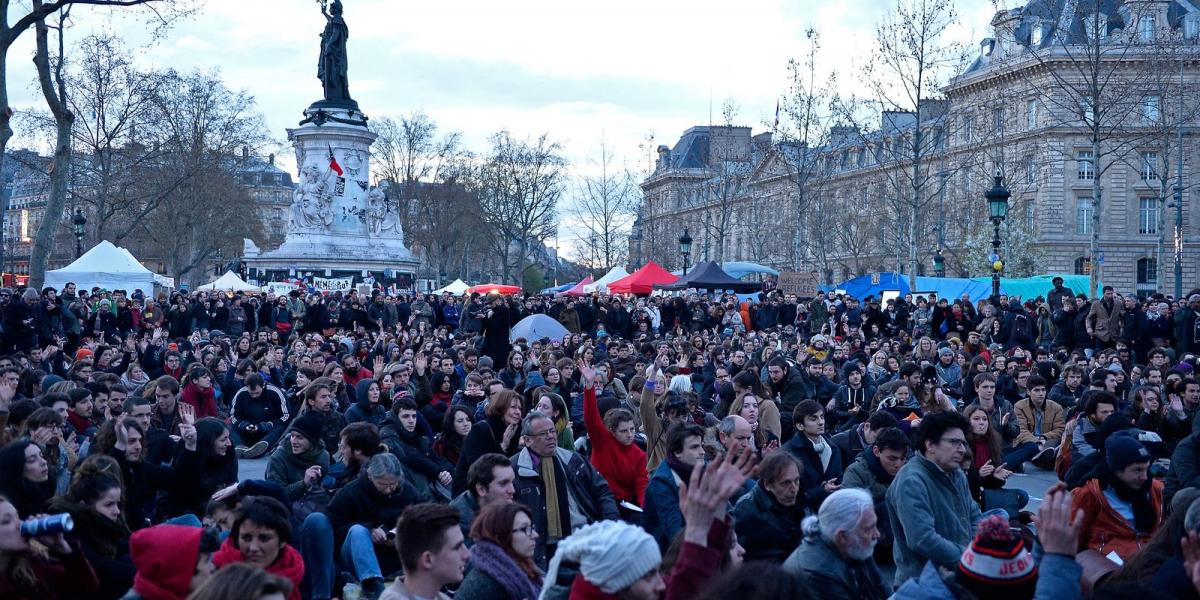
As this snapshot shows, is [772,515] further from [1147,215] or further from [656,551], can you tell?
[1147,215]

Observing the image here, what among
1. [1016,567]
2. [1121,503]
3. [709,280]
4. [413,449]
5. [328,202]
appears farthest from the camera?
[328,202]

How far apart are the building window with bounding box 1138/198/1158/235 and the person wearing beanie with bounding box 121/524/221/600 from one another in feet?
205

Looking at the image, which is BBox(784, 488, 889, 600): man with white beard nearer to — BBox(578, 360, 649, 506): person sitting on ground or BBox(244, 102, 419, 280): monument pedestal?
BBox(578, 360, 649, 506): person sitting on ground

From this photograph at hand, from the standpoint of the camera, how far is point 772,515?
21.4 ft

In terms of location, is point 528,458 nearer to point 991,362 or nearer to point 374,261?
point 991,362

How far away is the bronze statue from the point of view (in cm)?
4288

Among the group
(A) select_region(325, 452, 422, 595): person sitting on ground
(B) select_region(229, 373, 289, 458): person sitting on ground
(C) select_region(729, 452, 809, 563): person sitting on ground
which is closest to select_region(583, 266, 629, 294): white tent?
(B) select_region(229, 373, 289, 458): person sitting on ground

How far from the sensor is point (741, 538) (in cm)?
655

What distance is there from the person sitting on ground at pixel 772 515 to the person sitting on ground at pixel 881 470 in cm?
73

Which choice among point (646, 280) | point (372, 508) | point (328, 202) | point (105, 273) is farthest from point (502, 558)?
point (328, 202)

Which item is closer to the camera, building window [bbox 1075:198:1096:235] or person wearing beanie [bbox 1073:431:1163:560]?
person wearing beanie [bbox 1073:431:1163:560]

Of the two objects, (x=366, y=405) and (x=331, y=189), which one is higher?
(x=331, y=189)

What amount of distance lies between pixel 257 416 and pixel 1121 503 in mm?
9208

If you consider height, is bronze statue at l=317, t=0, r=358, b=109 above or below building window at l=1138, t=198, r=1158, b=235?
above
